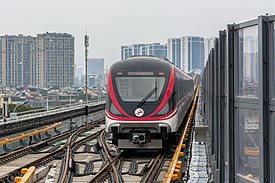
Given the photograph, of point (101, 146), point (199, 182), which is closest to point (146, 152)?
point (101, 146)

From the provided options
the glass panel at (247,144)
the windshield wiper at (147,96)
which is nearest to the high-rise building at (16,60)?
the windshield wiper at (147,96)

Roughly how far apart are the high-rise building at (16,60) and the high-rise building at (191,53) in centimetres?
6634

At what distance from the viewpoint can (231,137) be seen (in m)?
4.92

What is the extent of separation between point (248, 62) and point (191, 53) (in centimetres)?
14090

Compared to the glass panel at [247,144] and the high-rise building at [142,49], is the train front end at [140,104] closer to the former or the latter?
the glass panel at [247,144]

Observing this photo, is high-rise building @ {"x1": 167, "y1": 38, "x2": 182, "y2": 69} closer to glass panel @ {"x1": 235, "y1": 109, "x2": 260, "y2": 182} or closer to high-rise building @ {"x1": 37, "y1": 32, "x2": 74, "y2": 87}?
high-rise building @ {"x1": 37, "y1": 32, "x2": 74, "y2": 87}

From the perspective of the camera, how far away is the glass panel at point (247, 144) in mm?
4160

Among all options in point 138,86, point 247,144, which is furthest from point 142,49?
point 247,144

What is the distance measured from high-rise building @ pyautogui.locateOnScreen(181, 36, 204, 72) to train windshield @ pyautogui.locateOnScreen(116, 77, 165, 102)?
124651mm

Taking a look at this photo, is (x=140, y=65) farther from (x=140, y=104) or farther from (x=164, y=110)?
(x=164, y=110)

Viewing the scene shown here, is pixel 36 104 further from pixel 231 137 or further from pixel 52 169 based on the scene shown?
pixel 231 137

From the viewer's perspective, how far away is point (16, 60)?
81.1 metres

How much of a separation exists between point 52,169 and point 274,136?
10482 mm

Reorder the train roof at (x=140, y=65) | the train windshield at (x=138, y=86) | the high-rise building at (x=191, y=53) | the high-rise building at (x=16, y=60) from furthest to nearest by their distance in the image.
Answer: the high-rise building at (x=191, y=53)
the high-rise building at (x=16, y=60)
the train roof at (x=140, y=65)
the train windshield at (x=138, y=86)
